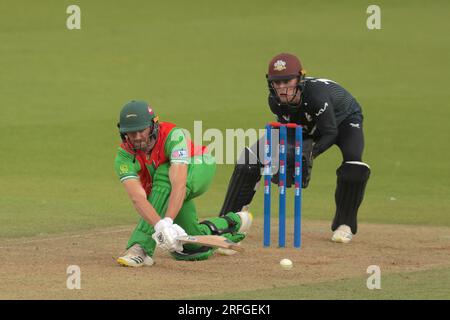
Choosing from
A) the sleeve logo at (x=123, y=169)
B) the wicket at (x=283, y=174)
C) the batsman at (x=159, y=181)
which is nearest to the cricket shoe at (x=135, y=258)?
the batsman at (x=159, y=181)

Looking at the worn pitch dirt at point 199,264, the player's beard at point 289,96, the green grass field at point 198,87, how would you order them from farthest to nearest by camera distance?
1. the green grass field at point 198,87
2. the player's beard at point 289,96
3. the worn pitch dirt at point 199,264

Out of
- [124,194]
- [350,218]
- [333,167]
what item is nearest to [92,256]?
[350,218]

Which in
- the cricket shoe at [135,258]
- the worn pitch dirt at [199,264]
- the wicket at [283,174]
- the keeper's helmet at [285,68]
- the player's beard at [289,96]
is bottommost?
the worn pitch dirt at [199,264]

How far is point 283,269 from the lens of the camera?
33.9 ft

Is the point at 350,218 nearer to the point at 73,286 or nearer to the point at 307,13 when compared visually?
the point at 73,286

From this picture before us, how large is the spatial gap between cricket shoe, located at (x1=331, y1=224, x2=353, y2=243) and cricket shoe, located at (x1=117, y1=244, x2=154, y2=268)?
7.33 feet

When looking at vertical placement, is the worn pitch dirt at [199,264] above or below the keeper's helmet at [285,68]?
below

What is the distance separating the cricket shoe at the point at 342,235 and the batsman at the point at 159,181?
1.38m

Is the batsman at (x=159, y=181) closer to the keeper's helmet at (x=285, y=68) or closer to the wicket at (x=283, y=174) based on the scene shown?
the wicket at (x=283, y=174)

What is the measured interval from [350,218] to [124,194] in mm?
4337

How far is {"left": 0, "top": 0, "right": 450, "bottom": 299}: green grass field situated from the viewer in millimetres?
15398

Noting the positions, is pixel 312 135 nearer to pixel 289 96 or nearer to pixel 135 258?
pixel 289 96

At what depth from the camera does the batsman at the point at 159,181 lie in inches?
402

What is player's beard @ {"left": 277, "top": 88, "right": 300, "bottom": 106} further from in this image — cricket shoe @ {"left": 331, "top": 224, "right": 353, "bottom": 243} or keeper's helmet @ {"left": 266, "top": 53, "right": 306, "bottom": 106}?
cricket shoe @ {"left": 331, "top": 224, "right": 353, "bottom": 243}
